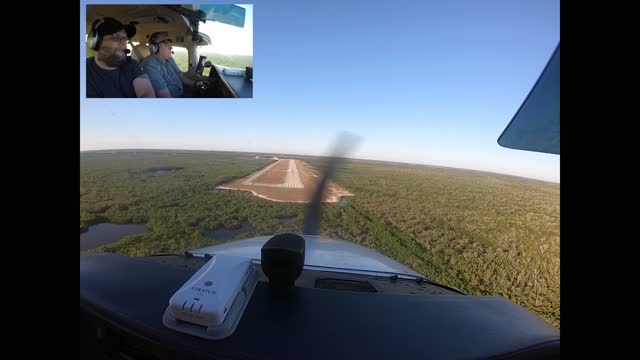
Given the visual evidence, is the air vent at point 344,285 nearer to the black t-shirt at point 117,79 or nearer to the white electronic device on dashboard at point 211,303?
the white electronic device on dashboard at point 211,303

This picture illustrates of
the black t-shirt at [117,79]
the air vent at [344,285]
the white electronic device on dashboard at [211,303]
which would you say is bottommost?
the air vent at [344,285]

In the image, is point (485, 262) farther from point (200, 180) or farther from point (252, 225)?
point (200, 180)

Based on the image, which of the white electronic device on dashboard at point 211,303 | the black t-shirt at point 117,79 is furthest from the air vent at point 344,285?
the black t-shirt at point 117,79

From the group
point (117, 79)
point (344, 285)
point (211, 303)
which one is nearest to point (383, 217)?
point (117, 79)

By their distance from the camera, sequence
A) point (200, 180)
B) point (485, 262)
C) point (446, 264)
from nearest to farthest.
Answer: point (446, 264) → point (485, 262) → point (200, 180)
